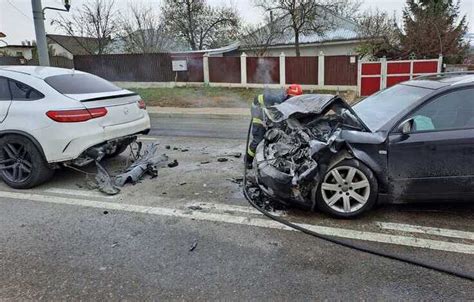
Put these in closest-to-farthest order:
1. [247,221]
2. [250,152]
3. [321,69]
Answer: [247,221], [250,152], [321,69]

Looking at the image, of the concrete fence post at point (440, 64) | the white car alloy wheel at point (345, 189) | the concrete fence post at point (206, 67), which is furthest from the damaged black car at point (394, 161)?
the concrete fence post at point (206, 67)

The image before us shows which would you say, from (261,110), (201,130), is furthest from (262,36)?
(261,110)

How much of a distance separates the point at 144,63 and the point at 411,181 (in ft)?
64.1

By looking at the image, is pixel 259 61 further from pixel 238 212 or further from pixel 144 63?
pixel 238 212

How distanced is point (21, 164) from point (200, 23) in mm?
27730

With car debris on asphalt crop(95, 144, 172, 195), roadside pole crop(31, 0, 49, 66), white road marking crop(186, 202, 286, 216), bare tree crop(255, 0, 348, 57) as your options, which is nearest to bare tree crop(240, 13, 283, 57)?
bare tree crop(255, 0, 348, 57)

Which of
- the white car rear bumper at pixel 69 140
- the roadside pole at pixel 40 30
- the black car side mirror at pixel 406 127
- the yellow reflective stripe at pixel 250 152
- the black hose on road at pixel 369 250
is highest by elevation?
the roadside pole at pixel 40 30

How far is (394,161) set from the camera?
371 cm

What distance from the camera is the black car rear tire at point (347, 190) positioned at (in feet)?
12.2

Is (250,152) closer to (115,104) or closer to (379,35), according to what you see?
(115,104)

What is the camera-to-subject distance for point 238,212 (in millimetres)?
4031

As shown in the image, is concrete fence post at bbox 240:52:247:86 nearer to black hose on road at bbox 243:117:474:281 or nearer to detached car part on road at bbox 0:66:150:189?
detached car part on road at bbox 0:66:150:189

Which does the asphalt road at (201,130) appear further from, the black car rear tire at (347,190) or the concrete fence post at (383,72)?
the concrete fence post at (383,72)

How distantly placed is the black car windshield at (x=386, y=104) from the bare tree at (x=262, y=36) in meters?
23.0
